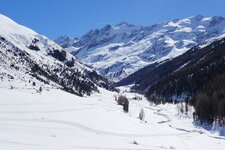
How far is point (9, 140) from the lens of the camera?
3191cm

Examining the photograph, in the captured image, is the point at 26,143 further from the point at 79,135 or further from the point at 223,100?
the point at 223,100

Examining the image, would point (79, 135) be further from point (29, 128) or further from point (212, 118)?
point (212, 118)

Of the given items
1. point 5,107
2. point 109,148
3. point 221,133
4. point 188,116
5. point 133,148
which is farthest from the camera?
point 188,116

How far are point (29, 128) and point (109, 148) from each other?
1180 centimetres

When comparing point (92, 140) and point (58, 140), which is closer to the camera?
point (58, 140)

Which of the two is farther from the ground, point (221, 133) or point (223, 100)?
point (223, 100)

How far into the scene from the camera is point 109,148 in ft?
114

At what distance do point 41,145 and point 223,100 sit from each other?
428 ft

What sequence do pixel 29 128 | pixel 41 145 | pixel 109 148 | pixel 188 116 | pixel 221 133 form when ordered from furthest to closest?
pixel 188 116, pixel 221 133, pixel 29 128, pixel 109 148, pixel 41 145

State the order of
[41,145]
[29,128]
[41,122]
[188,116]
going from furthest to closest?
1. [188,116]
2. [41,122]
3. [29,128]
4. [41,145]

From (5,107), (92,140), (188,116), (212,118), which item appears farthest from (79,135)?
(188,116)

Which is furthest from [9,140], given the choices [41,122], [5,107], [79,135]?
[5,107]

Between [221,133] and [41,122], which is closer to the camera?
[41,122]

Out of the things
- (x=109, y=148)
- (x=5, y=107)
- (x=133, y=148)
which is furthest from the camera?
(x=5, y=107)
